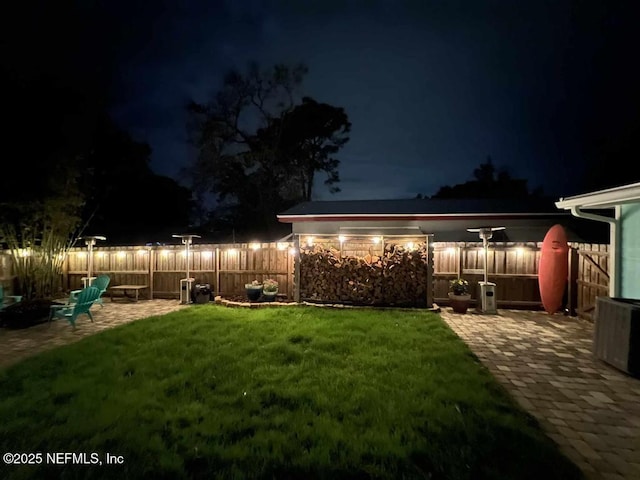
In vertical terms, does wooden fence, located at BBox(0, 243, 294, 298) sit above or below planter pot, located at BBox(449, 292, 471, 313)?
above

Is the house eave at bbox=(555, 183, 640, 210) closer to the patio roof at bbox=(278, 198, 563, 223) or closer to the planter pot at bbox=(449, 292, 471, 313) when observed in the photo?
the planter pot at bbox=(449, 292, 471, 313)

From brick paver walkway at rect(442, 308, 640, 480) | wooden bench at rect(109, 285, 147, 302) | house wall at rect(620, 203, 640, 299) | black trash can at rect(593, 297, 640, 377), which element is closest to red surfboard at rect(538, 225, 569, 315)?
brick paver walkway at rect(442, 308, 640, 480)

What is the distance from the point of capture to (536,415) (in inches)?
126

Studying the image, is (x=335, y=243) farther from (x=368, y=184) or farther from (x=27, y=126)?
(x=368, y=184)

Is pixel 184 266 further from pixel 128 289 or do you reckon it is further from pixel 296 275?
pixel 296 275

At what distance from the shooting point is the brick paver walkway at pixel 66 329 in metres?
5.39

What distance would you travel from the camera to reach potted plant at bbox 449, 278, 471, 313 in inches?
315

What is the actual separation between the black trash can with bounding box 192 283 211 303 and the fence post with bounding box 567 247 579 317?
9.07 metres

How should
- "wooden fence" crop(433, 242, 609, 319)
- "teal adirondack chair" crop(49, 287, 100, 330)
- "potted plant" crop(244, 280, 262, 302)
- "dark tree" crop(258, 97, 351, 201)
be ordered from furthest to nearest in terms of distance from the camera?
"dark tree" crop(258, 97, 351, 201) < "potted plant" crop(244, 280, 262, 302) < "wooden fence" crop(433, 242, 609, 319) < "teal adirondack chair" crop(49, 287, 100, 330)

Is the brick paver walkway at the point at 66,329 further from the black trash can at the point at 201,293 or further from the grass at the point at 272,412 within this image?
the grass at the point at 272,412

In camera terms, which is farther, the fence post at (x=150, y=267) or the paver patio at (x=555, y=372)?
the fence post at (x=150, y=267)

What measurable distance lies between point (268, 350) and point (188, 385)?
1.39 metres

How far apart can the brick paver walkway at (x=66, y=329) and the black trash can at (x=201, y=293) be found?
460 millimetres

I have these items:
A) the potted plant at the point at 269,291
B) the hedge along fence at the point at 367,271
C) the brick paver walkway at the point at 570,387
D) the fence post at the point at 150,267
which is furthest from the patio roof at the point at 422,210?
the brick paver walkway at the point at 570,387
